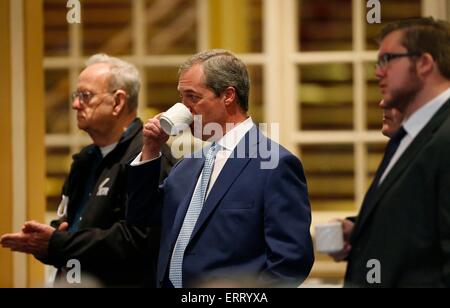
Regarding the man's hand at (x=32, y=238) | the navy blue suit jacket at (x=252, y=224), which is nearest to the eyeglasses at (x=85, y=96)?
the man's hand at (x=32, y=238)

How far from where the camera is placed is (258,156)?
8.50 feet

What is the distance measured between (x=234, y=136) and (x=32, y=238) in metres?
0.79

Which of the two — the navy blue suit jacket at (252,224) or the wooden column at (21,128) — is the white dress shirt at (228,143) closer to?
the navy blue suit jacket at (252,224)

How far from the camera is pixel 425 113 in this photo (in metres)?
2.14

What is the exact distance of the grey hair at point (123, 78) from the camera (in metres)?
3.22

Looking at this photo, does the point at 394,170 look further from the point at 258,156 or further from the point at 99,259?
the point at 99,259

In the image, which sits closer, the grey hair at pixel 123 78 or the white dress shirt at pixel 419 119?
the white dress shirt at pixel 419 119

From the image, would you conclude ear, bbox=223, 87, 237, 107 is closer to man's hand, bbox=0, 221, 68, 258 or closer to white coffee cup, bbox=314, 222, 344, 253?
white coffee cup, bbox=314, 222, 344, 253

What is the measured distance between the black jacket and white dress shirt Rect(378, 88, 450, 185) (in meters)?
0.92

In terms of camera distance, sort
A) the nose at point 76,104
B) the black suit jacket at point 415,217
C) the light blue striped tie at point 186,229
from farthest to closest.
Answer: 1. the nose at point 76,104
2. the light blue striped tie at point 186,229
3. the black suit jacket at point 415,217

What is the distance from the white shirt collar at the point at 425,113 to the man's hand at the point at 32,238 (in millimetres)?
1323

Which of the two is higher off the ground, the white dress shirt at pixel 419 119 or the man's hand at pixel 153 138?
the white dress shirt at pixel 419 119

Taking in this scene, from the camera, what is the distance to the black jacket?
294 cm

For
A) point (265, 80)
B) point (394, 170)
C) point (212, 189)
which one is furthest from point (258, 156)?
point (265, 80)
